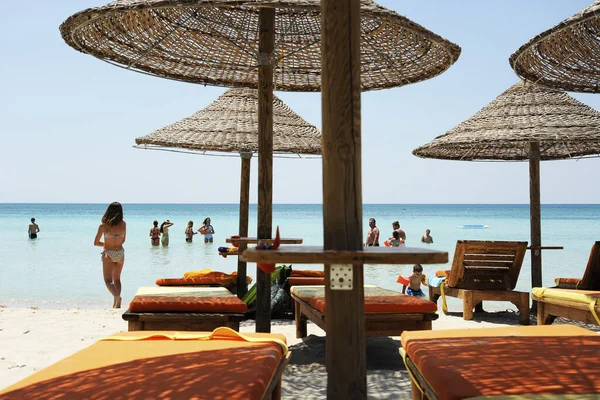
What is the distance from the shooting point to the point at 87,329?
6.00 metres

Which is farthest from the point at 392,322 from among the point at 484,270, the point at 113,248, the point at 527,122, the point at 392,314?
the point at 113,248

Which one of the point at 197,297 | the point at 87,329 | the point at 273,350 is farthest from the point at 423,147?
the point at 273,350

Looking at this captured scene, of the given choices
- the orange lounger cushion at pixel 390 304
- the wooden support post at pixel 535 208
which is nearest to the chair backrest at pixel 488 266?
the wooden support post at pixel 535 208

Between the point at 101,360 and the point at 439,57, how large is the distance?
3671 millimetres

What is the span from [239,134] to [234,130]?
110 mm

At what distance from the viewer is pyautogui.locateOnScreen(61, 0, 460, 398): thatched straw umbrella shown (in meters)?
2.31

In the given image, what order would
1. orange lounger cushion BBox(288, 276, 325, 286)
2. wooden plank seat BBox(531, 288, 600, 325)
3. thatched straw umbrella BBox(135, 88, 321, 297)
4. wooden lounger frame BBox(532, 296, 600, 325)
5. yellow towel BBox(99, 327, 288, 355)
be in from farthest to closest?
thatched straw umbrella BBox(135, 88, 321, 297), orange lounger cushion BBox(288, 276, 325, 286), wooden lounger frame BBox(532, 296, 600, 325), wooden plank seat BBox(531, 288, 600, 325), yellow towel BBox(99, 327, 288, 355)

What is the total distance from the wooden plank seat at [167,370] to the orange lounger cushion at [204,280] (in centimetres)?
338

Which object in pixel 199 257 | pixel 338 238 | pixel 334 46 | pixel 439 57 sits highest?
pixel 439 57

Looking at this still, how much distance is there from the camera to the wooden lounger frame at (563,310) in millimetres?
5074

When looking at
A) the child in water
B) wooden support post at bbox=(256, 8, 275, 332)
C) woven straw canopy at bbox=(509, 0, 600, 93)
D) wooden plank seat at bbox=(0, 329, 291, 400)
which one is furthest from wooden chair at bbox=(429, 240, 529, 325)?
wooden plank seat at bbox=(0, 329, 291, 400)

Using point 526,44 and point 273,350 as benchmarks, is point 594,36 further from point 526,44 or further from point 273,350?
point 273,350

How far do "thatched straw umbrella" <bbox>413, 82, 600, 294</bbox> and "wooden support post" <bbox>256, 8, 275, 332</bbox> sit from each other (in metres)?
2.89

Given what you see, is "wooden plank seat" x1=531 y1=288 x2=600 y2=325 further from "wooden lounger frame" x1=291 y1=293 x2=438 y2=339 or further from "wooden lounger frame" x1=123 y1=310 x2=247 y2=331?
"wooden lounger frame" x1=123 y1=310 x2=247 y2=331
